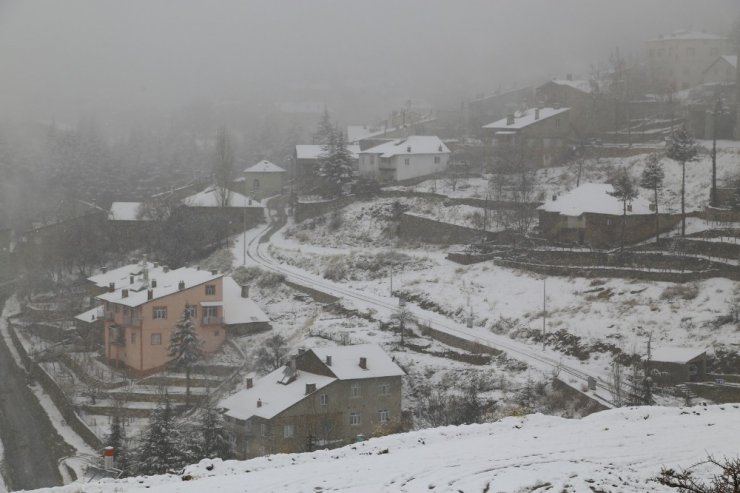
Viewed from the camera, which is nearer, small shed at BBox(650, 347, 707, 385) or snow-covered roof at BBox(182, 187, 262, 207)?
small shed at BBox(650, 347, 707, 385)

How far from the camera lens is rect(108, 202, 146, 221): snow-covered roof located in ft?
206

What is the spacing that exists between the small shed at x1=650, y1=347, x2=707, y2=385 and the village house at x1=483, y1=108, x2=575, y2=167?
25626 millimetres

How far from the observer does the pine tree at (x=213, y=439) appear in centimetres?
2953

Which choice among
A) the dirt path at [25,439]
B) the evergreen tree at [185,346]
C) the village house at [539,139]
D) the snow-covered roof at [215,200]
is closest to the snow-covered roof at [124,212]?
the snow-covered roof at [215,200]

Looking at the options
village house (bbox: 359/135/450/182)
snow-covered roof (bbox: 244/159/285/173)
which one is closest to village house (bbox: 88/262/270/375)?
village house (bbox: 359/135/450/182)

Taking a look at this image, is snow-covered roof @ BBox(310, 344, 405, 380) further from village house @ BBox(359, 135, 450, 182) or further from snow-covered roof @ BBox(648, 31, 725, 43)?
snow-covered roof @ BBox(648, 31, 725, 43)

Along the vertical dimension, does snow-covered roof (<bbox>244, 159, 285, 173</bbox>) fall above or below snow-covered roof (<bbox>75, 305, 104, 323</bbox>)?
above

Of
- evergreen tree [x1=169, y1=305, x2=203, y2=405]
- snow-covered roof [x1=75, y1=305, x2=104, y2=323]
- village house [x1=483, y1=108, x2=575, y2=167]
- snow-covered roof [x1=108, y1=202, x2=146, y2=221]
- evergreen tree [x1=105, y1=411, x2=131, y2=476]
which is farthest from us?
snow-covered roof [x1=108, y1=202, x2=146, y2=221]

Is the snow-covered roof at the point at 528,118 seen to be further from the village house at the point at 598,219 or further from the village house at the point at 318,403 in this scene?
the village house at the point at 318,403

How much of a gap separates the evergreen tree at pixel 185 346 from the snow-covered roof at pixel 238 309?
3896 millimetres

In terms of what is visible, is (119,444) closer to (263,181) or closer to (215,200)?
(215,200)

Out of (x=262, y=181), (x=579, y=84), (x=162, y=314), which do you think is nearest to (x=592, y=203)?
(x=162, y=314)

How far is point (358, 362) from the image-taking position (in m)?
35.4

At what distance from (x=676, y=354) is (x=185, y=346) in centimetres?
2040
